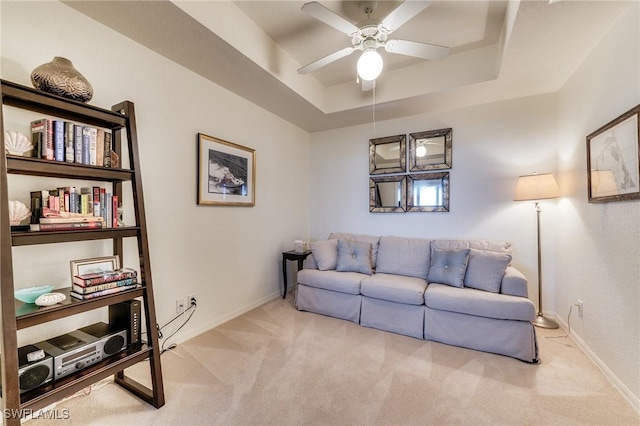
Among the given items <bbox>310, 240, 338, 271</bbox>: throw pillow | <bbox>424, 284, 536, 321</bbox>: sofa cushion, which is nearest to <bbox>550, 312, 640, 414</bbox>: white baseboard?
<bbox>424, 284, 536, 321</bbox>: sofa cushion

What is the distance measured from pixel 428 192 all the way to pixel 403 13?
7.38 ft

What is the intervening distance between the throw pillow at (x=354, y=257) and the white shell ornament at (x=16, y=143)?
265 cm

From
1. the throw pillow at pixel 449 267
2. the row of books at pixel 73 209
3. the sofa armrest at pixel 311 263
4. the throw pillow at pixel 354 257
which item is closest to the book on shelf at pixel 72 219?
the row of books at pixel 73 209

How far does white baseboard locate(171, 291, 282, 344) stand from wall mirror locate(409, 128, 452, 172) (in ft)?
8.37

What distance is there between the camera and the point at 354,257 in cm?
316

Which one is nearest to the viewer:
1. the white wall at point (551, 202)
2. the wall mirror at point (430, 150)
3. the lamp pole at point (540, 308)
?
the white wall at point (551, 202)

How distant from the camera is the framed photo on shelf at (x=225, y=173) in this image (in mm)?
2582

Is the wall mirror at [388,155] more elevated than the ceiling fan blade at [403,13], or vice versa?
Result: the ceiling fan blade at [403,13]

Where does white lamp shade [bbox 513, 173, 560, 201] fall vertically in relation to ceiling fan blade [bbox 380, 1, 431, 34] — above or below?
below

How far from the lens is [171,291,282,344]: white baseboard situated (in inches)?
94.6

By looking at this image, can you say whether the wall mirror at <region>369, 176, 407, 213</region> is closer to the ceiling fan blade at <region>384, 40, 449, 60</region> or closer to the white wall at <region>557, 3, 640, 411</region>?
the white wall at <region>557, 3, 640, 411</region>

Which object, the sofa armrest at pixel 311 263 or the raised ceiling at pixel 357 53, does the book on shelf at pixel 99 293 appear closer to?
the raised ceiling at pixel 357 53

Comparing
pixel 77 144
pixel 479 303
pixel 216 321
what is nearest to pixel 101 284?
pixel 77 144

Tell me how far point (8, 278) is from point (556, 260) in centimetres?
422
